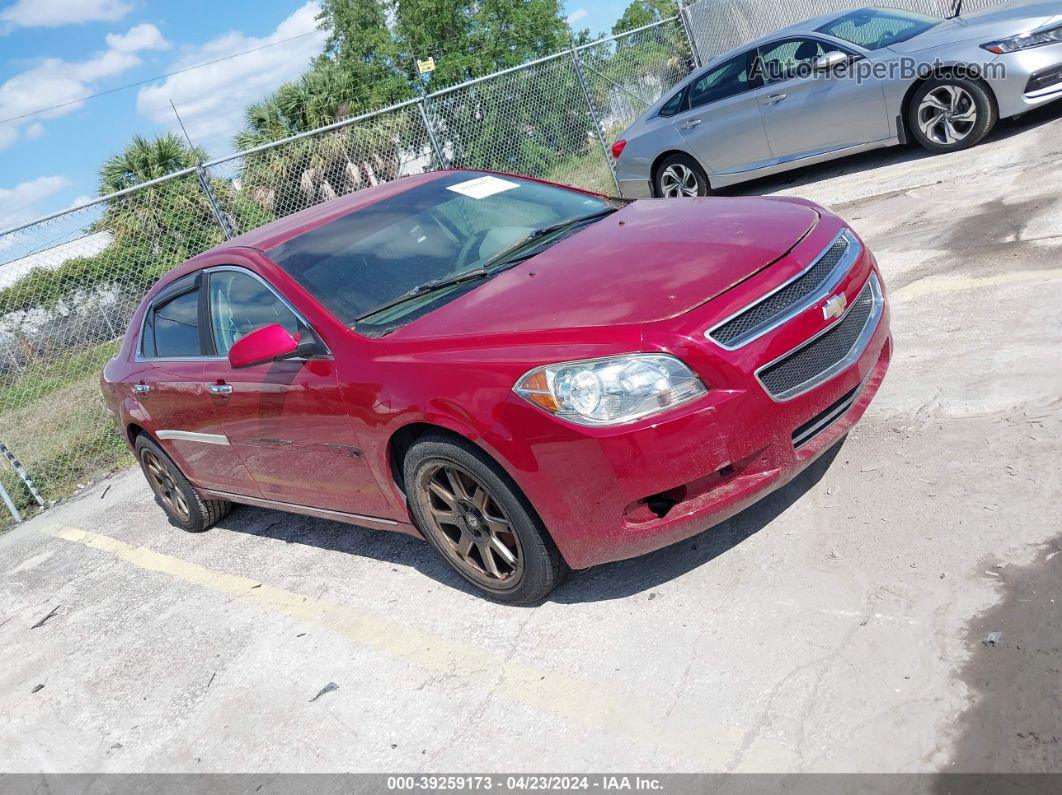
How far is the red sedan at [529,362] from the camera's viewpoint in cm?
312

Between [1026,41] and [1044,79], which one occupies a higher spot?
[1026,41]

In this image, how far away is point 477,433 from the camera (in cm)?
334

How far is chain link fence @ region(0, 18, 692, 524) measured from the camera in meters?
8.87

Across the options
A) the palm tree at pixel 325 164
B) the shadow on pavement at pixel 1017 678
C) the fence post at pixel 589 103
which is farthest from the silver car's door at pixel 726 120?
the shadow on pavement at pixel 1017 678

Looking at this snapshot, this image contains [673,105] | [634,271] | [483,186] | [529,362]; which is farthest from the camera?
[673,105]

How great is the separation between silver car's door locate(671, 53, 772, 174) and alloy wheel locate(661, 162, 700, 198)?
12.3 inches

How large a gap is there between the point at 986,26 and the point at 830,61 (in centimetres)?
132

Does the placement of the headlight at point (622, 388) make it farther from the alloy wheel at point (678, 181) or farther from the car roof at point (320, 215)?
the alloy wheel at point (678, 181)

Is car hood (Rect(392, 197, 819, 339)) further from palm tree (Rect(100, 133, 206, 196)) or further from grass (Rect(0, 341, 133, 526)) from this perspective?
palm tree (Rect(100, 133, 206, 196))

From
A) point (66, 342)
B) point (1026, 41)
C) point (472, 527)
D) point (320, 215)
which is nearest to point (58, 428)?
point (66, 342)

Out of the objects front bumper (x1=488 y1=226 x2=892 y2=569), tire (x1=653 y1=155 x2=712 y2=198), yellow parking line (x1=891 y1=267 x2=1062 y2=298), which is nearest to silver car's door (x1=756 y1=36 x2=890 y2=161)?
tire (x1=653 y1=155 x2=712 y2=198)

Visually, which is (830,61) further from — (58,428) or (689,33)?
(689,33)

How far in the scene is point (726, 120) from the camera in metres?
9.98

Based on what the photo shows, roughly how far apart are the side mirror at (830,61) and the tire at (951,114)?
0.76m
